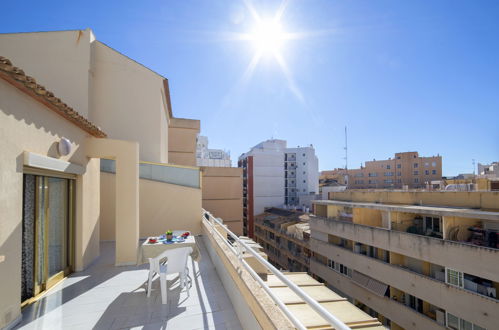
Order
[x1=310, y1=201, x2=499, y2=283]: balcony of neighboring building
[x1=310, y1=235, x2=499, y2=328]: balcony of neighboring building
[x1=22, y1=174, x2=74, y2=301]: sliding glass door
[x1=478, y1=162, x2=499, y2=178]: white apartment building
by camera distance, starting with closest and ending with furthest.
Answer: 1. [x1=22, y1=174, x2=74, y2=301]: sliding glass door
2. [x1=310, y1=235, x2=499, y2=328]: balcony of neighboring building
3. [x1=310, y1=201, x2=499, y2=283]: balcony of neighboring building
4. [x1=478, y1=162, x2=499, y2=178]: white apartment building

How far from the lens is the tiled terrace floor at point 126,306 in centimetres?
313

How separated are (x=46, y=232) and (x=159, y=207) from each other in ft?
14.8

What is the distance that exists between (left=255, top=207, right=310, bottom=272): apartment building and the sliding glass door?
27.6 m

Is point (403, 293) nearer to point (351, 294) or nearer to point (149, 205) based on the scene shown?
point (351, 294)

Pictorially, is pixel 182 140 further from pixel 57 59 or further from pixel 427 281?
pixel 427 281

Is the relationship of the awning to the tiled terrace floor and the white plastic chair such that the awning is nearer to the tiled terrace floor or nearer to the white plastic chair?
the tiled terrace floor

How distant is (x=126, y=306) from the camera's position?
11.9 ft

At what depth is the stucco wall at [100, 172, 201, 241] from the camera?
26.3 ft

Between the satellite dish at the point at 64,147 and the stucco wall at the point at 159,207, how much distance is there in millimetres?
3942

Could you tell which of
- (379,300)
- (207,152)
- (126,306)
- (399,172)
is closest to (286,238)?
(379,300)

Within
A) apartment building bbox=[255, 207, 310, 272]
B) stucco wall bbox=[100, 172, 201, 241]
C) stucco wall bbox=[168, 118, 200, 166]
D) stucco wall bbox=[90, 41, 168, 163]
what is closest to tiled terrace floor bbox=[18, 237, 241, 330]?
stucco wall bbox=[100, 172, 201, 241]

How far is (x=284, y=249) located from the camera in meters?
35.2

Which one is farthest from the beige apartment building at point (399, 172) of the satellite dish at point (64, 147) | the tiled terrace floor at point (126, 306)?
the satellite dish at point (64, 147)

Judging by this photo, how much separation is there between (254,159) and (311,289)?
44839mm
